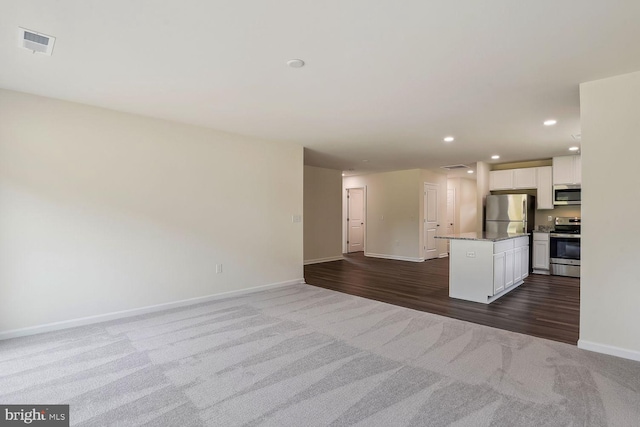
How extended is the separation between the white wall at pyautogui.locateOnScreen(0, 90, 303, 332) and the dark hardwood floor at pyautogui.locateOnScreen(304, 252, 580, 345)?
1852 mm

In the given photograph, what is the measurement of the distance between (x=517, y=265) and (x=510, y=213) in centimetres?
183

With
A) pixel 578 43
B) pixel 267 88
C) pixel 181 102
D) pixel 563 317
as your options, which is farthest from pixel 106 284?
pixel 563 317

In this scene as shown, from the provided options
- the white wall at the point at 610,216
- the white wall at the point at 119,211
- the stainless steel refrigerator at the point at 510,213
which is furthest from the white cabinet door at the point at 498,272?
the white wall at the point at 119,211

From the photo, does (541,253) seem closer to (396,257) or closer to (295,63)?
(396,257)

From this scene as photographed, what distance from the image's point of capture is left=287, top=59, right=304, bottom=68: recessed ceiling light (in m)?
2.58

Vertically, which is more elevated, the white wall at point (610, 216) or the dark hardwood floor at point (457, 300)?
the white wall at point (610, 216)

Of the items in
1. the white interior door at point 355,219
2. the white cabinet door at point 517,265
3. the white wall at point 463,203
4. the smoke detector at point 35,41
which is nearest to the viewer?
the smoke detector at point 35,41

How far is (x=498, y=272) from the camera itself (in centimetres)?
474

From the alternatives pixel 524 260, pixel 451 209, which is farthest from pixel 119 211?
pixel 451 209

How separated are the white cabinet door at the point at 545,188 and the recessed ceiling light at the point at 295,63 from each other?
6601mm

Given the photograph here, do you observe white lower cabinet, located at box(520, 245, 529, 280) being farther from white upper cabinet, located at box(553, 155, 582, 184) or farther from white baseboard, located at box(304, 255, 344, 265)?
white baseboard, located at box(304, 255, 344, 265)

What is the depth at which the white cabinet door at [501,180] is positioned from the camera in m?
7.37

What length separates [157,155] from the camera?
165 inches

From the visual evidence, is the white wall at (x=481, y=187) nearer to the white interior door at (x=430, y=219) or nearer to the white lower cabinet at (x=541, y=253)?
the white lower cabinet at (x=541, y=253)
